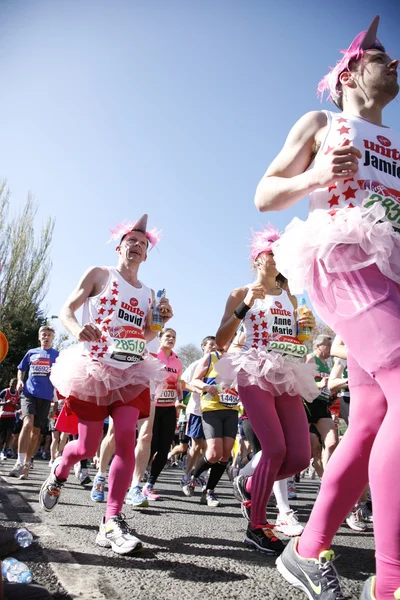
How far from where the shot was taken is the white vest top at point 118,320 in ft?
12.9

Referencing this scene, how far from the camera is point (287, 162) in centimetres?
232

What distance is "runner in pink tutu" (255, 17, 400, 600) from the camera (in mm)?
1708

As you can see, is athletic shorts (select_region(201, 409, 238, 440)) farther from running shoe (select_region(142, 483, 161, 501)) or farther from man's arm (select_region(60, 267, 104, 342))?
man's arm (select_region(60, 267, 104, 342))

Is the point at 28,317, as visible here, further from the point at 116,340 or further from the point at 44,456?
the point at 116,340

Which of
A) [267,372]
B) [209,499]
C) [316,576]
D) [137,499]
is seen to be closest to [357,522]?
[267,372]

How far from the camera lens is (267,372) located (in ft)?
12.4

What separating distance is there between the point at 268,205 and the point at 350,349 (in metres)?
0.76

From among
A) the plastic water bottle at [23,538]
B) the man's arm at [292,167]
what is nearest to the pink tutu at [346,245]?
the man's arm at [292,167]

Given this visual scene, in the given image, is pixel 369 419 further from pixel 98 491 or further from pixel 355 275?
pixel 98 491

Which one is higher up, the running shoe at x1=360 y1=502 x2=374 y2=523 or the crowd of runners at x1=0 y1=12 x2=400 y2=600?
the crowd of runners at x1=0 y1=12 x2=400 y2=600

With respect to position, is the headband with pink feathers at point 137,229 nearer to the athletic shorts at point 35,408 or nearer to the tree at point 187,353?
the athletic shorts at point 35,408

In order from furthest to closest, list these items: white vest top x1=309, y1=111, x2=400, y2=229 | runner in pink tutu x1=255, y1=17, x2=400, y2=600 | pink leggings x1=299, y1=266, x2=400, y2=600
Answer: white vest top x1=309, y1=111, x2=400, y2=229, runner in pink tutu x1=255, y1=17, x2=400, y2=600, pink leggings x1=299, y1=266, x2=400, y2=600

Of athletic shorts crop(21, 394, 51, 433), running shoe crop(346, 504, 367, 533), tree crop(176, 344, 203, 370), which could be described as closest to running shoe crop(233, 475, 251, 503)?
running shoe crop(346, 504, 367, 533)

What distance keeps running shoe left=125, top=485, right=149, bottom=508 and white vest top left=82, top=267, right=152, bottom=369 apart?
6.58ft
